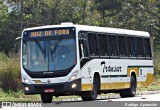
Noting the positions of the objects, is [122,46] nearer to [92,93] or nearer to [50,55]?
[92,93]

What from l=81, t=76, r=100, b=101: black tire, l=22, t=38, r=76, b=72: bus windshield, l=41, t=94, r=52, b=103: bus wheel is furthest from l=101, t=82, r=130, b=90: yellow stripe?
l=22, t=38, r=76, b=72: bus windshield

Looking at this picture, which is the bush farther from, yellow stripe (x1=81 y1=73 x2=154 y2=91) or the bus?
the bus

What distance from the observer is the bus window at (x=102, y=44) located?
81.8 feet

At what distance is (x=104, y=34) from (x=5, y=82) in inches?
285

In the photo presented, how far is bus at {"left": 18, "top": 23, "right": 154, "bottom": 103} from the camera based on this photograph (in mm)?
22375

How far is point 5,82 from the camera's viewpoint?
99.2ft

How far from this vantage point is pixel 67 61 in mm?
22422

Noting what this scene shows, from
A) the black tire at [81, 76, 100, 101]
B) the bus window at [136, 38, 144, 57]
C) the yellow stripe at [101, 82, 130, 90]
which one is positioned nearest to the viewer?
the black tire at [81, 76, 100, 101]

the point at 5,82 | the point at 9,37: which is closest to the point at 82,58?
the point at 5,82

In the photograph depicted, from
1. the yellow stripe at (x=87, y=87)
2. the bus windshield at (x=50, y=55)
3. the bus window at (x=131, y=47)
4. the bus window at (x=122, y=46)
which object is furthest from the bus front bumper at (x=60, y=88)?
the bus window at (x=131, y=47)

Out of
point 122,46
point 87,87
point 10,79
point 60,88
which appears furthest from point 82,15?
point 60,88

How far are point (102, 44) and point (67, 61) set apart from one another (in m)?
3.27

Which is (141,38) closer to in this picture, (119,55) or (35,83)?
(119,55)

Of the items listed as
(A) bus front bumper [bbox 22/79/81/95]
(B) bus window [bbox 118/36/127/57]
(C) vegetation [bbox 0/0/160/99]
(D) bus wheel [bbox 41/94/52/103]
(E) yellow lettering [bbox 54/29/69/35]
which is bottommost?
(D) bus wheel [bbox 41/94/52/103]
